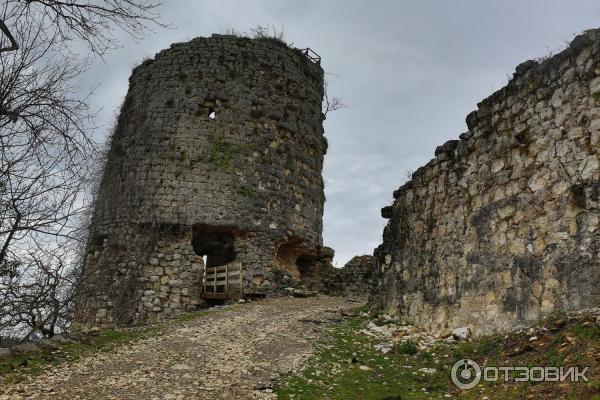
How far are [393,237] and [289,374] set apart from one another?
417 centimetres

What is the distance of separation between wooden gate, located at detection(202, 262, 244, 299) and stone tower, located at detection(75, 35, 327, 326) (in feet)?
0.57

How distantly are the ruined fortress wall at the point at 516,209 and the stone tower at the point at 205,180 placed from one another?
5940mm

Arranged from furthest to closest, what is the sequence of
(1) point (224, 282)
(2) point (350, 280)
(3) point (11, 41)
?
1. (2) point (350, 280)
2. (1) point (224, 282)
3. (3) point (11, 41)

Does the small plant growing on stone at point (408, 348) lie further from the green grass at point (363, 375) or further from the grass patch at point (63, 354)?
the grass patch at point (63, 354)

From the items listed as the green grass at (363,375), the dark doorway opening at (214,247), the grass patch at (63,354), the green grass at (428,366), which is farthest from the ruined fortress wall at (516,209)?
the dark doorway opening at (214,247)

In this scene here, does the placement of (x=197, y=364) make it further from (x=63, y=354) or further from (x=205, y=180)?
(x=205, y=180)

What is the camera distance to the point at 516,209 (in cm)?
805

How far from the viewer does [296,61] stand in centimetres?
1777

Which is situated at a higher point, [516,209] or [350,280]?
[516,209]

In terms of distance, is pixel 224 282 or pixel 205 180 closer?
pixel 224 282

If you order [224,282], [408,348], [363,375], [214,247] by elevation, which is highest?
[214,247]

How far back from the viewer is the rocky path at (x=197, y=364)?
6.75 meters

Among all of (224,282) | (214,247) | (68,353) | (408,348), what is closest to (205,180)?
(214,247)

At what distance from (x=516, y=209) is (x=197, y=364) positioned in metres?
4.33
